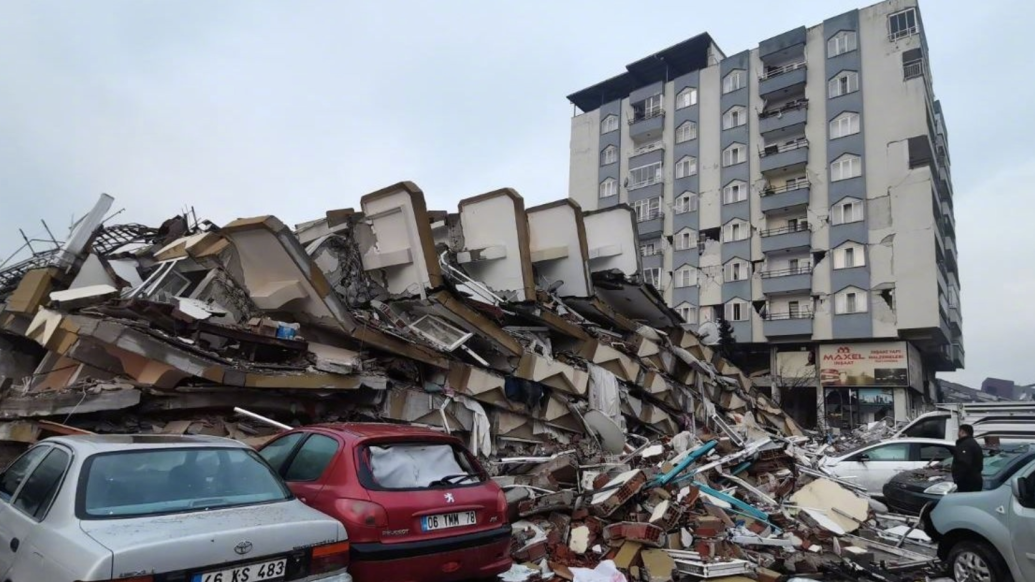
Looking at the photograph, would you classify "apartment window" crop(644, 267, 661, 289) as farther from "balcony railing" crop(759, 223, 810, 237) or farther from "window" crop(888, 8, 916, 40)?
"window" crop(888, 8, 916, 40)

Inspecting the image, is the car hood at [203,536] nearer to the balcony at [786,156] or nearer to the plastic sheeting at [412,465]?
the plastic sheeting at [412,465]

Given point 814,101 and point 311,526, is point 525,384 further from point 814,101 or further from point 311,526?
point 814,101

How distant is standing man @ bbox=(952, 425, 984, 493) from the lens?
766cm

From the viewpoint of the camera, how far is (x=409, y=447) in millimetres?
5090

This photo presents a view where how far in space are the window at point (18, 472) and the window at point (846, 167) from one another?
39051mm

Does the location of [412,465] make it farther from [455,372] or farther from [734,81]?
[734,81]

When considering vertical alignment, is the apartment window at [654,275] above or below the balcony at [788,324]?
above

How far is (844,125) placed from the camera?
118 feet

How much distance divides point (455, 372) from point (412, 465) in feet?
22.3

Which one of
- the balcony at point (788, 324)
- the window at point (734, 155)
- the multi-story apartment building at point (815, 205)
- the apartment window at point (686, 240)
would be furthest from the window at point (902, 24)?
the balcony at point (788, 324)

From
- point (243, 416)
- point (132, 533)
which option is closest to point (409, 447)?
point (132, 533)

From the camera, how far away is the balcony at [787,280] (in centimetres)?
3572

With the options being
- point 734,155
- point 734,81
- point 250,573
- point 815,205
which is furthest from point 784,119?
point 250,573

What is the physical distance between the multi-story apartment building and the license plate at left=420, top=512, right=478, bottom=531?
33.6 metres
